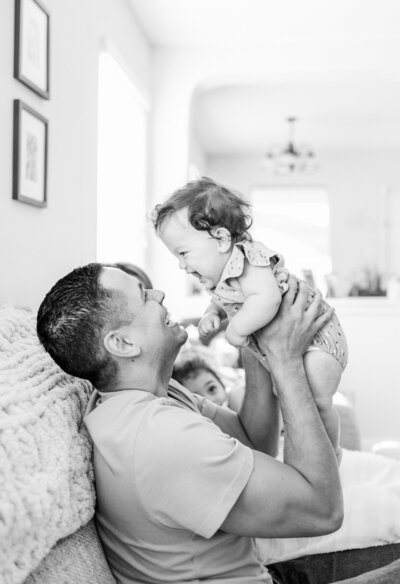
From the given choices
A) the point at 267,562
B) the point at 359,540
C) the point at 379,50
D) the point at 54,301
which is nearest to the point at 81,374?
the point at 54,301

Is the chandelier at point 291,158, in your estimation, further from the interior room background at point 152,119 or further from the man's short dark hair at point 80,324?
the man's short dark hair at point 80,324

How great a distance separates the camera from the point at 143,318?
4.54ft

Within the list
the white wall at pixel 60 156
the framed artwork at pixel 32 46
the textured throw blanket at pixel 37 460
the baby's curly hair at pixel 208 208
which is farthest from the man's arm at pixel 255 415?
the framed artwork at pixel 32 46

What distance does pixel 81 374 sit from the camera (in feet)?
4.34

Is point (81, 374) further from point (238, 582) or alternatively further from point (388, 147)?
point (388, 147)

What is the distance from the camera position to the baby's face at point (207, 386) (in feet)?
8.96

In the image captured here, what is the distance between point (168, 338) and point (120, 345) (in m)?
0.12

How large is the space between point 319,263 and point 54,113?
23.7ft

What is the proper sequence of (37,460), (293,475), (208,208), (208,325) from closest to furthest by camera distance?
1. (37,460)
2. (293,475)
3. (208,208)
4. (208,325)

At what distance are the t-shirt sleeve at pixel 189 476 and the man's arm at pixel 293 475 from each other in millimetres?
32

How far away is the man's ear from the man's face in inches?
0.6

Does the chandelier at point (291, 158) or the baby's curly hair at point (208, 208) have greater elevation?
the chandelier at point (291, 158)

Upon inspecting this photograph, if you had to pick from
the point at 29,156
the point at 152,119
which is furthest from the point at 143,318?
the point at 152,119

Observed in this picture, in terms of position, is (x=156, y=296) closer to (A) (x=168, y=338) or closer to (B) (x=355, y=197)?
(A) (x=168, y=338)
